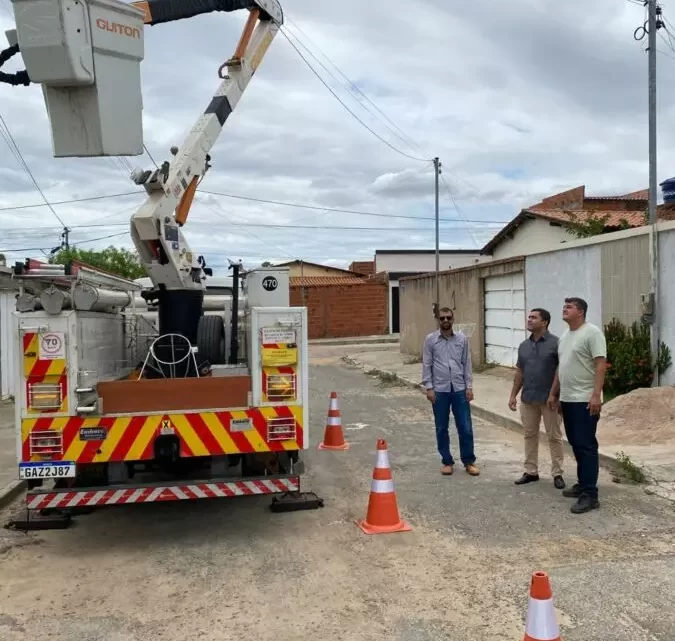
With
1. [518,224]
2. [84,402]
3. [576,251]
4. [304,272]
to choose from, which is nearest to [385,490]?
[84,402]

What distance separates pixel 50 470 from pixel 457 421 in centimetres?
427

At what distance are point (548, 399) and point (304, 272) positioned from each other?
4678cm

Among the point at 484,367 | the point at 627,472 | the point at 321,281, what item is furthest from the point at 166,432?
the point at 321,281

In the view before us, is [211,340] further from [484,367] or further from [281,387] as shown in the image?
[484,367]

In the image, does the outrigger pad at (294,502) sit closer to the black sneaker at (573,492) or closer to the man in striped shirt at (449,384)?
the man in striped shirt at (449,384)

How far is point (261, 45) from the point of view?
345 inches

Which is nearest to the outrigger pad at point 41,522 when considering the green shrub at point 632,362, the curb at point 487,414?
the curb at point 487,414

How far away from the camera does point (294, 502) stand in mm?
6434

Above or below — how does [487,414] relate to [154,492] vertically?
below

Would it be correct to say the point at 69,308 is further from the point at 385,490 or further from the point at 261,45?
the point at 261,45

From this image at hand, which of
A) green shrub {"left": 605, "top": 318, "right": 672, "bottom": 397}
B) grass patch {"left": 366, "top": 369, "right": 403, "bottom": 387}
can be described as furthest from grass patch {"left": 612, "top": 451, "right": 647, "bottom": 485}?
grass patch {"left": 366, "top": 369, "right": 403, "bottom": 387}

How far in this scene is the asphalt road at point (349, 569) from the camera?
13.4 ft

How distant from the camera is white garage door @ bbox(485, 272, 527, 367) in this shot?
1627 centimetres

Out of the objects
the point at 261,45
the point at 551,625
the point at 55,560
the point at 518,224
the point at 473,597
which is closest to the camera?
the point at 551,625
